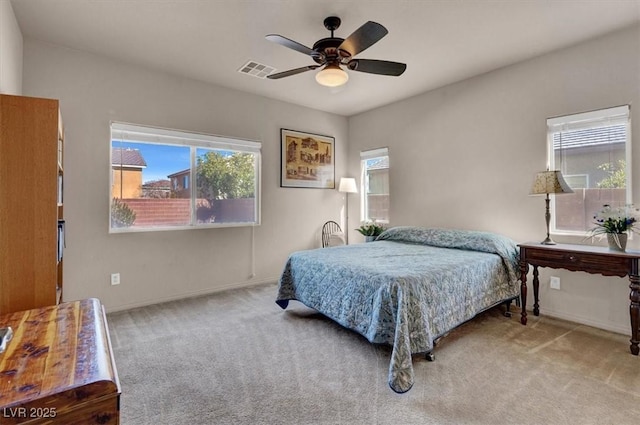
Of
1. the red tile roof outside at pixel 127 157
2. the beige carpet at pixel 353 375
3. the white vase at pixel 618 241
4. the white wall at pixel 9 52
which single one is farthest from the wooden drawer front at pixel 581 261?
the white wall at pixel 9 52

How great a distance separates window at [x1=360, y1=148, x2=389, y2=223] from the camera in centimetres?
469

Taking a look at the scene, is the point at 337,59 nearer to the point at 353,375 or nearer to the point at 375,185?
the point at 353,375

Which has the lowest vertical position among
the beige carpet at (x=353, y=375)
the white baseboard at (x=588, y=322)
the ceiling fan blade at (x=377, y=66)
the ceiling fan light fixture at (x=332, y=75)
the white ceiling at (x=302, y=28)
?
the beige carpet at (x=353, y=375)

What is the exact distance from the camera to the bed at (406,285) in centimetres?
198

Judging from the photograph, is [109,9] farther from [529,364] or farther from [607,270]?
[607,270]

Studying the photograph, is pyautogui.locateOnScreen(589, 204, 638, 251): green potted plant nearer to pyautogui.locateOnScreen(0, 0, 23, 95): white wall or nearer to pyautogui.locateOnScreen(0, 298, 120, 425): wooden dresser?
pyautogui.locateOnScreen(0, 298, 120, 425): wooden dresser

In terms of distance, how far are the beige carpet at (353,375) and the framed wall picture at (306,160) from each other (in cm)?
228

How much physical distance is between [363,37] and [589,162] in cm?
248

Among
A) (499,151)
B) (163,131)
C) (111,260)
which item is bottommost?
(111,260)

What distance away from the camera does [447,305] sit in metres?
2.23

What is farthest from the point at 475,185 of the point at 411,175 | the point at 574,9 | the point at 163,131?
the point at 163,131

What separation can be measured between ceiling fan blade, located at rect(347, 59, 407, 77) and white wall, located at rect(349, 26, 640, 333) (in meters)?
1.67

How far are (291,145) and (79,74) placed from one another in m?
2.50

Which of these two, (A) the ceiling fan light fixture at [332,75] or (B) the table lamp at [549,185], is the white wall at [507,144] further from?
(A) the ceiling fan light fixture at [332,75]
